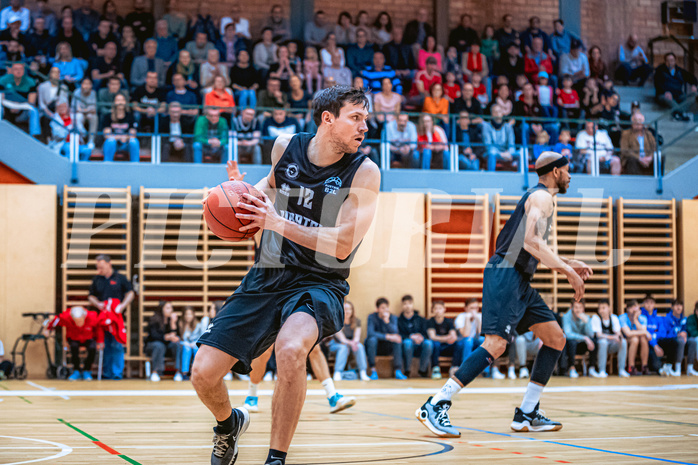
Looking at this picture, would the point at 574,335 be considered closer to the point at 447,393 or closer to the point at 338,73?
the point at 338,73

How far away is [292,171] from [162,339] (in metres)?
7.90

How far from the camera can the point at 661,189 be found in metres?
13.1

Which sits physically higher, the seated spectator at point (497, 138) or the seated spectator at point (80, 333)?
the seated spectator at point (497, 138)

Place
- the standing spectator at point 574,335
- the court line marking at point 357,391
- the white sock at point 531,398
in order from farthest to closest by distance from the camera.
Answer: the standing spectator at point 574,335, the court line marking at point 357,391, the white sock at point 531,398

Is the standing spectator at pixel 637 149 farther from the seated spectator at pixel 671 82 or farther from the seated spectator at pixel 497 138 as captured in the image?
the seated spectator at pixel 671 82

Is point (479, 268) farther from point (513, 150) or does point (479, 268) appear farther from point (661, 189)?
point (661, 189)

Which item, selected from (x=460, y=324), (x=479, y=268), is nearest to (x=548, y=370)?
(x=460, y=324)

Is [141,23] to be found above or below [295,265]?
above

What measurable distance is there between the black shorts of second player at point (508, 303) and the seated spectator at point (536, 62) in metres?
9.90

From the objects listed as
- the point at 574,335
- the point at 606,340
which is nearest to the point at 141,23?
the point at 574,335

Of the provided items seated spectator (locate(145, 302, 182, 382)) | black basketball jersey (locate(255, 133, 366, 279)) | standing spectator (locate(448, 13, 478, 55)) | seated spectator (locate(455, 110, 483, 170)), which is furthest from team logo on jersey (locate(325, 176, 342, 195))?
standing spectator (locate(448, 13, 478, 55))

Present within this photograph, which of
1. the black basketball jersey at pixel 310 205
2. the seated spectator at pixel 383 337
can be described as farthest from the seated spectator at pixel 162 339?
the black basketball jersey at pixel 310 205

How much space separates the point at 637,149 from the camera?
41.9ft

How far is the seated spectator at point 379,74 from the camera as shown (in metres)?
13.4
